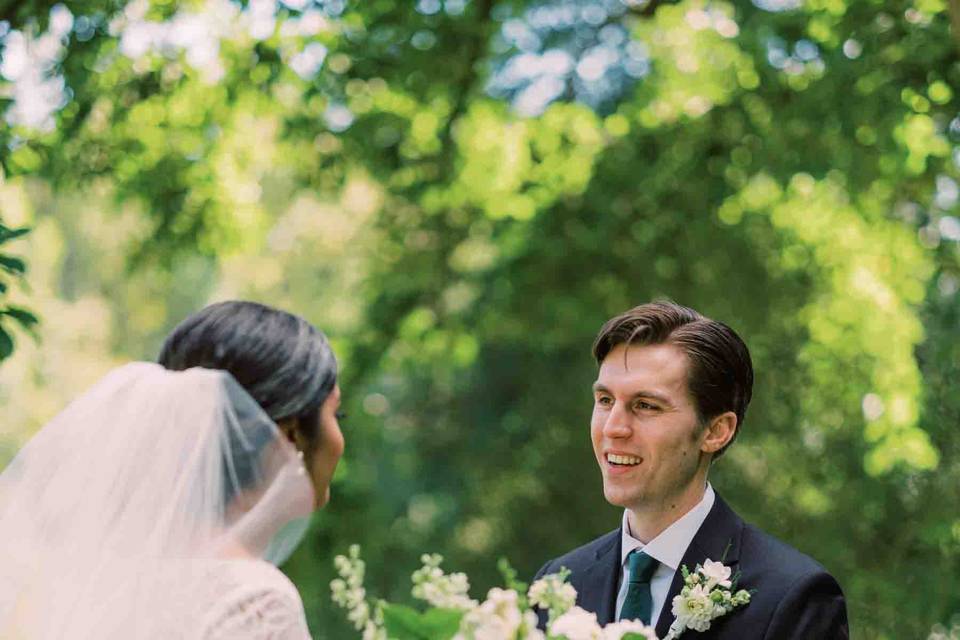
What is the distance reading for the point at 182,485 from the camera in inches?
114

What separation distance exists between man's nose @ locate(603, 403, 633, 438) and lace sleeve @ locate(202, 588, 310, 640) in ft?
4.19

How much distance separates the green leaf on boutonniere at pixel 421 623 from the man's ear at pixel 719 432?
1.38 meters

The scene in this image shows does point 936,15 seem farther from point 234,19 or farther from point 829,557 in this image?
point 829,557

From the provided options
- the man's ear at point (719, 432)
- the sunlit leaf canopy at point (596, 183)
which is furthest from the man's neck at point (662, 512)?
the sunlit leaf canopy at point (596, 183)

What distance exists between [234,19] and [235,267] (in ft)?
54.4

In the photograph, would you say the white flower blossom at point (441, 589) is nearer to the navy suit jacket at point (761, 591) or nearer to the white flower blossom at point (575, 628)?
the white flower blossom at point (575, 628)

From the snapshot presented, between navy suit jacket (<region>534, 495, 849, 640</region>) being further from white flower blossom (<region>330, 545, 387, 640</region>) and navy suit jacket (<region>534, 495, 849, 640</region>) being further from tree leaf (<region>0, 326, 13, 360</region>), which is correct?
tree leaf (<region>0, 326, 13, 360</region>)

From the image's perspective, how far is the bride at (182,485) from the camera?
111 inches

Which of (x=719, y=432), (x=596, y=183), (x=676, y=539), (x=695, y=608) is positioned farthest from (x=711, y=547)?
(x=596, y=183)

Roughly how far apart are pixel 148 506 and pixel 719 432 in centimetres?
170

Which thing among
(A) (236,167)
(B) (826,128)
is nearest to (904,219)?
(B) (826,128)

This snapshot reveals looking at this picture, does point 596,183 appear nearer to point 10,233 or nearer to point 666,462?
point 10,233

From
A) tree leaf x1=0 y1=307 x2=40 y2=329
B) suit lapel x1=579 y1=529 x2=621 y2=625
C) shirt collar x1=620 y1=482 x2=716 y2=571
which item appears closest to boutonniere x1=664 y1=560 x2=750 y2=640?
shirt collar x1=620 y1=482 x2=716 y2=571

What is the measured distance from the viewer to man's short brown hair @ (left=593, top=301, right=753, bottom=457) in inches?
149
